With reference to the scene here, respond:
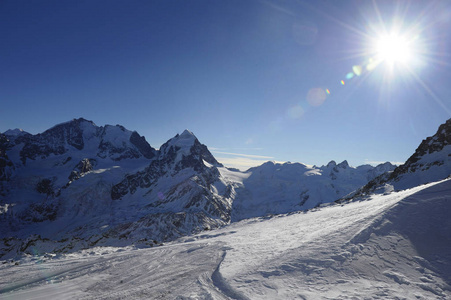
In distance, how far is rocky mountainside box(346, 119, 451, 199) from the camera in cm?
3617

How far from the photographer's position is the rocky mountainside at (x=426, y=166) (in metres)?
36.2

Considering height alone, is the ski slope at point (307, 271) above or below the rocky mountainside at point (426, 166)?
below

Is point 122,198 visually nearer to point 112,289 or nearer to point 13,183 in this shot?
point 13,183

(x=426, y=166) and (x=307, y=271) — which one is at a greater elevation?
(x=426, y=166)

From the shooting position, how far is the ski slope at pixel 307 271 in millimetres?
6461

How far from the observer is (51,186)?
7613 inches

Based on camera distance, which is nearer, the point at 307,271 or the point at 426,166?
the point at 307,271

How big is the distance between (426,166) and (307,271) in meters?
49.0

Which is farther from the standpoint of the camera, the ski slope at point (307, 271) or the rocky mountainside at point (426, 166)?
the rocky mountainside at point (426, 166)

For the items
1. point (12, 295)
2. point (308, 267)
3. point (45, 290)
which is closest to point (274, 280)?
point (308, 267)

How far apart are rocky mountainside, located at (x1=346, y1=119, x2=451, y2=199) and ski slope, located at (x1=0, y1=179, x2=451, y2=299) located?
29598 millimetres

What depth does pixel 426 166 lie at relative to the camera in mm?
39969

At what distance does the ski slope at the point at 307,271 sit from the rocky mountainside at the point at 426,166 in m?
29.6

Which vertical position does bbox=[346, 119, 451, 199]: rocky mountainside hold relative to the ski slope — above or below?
above
